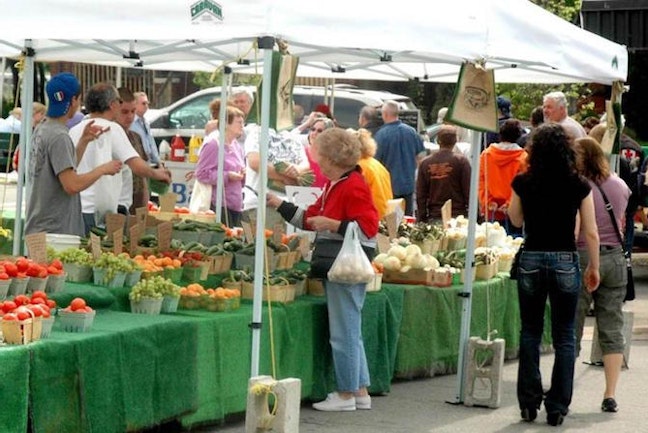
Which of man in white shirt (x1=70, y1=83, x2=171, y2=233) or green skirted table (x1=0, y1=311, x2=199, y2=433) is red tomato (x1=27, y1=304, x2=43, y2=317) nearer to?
green skirted table (x1=0, y1=311, x2=199, y2=433)

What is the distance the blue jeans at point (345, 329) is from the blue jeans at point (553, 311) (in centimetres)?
103

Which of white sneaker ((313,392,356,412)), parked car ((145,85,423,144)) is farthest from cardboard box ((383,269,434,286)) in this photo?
parked car ((145,85,423,144))

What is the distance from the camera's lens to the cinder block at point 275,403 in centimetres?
766

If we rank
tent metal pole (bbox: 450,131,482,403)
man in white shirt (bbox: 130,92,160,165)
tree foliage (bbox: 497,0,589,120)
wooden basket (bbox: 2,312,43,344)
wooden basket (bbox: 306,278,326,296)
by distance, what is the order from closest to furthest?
wooden basket (bbox: 2,312,43,344), wooden basket (bbox: 306,278,326,296), tent metal pole (bbox: 450,131,482,403), man in white shirt (bbox: 130,92,160,165), tree foliage (bbox: 497,0,589,120)

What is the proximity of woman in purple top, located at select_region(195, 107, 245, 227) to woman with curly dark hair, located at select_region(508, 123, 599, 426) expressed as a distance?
5.06 metres

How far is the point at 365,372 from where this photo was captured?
9.56 metres

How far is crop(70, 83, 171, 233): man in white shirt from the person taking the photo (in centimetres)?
1039

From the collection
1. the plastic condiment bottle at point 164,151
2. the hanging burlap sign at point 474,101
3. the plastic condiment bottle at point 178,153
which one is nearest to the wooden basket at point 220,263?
the hanging burlap sign at point 474,101

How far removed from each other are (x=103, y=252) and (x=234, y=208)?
15.1ft

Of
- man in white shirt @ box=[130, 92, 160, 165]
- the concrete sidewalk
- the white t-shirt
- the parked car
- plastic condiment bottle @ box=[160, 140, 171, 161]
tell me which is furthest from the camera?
the parked car

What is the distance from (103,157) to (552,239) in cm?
330

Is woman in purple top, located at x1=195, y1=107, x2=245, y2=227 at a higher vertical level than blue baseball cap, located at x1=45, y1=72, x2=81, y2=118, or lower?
lower

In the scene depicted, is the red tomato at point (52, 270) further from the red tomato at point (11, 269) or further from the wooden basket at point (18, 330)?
the wooden basket at point (18, 330)

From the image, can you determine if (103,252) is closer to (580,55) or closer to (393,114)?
(580,55)
